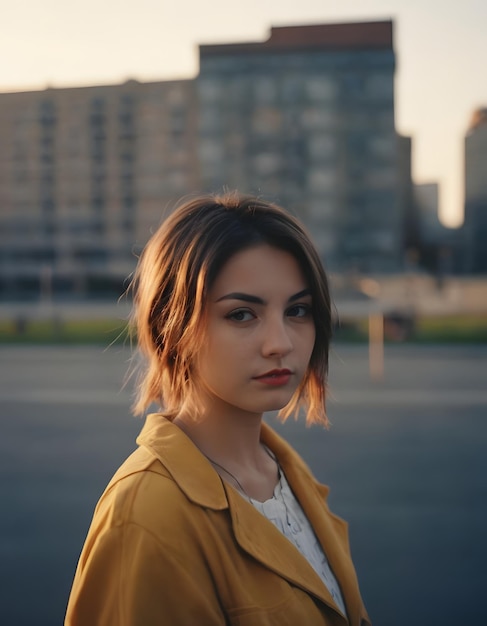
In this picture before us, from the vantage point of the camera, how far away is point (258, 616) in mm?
991

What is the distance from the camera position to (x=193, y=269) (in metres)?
1.10

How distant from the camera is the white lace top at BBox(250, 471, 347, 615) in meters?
1.22

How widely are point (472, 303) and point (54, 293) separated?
2598cm

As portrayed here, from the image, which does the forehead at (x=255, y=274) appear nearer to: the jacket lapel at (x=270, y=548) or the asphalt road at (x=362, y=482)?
the jacket lapel at (x=270, y=548)

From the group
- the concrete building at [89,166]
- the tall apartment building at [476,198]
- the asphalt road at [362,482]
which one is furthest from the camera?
the tall apartment building at [476,198]

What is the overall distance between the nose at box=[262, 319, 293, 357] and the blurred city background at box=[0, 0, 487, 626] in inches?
17.5

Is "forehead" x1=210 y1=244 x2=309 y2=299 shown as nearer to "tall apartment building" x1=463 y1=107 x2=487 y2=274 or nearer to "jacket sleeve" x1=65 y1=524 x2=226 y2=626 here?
"jacket sleeve" x1=65 y1=524 x2=226 y2=626

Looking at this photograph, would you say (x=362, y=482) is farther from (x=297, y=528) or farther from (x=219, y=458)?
(x=219, y=458)

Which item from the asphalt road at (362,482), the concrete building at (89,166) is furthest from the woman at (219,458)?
the concrete building at (89,166)

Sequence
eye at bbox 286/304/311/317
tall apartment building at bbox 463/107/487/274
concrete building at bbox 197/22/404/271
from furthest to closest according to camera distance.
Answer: tall apartment building at bbox 463/107/487/274
concrete building at bbox 197/22/404/271
eye at bbox 286/304/311/317

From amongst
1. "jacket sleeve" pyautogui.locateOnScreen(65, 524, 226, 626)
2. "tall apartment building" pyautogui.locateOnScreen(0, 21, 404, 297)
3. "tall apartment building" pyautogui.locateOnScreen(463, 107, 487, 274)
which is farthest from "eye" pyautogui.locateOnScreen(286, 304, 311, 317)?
"tall apartment building" pyautogui.locateOnScreen(463, 107, 487, 274)

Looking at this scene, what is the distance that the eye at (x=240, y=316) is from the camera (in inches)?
43.6

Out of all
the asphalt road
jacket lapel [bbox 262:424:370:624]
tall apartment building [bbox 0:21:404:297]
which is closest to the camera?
jacket lapel [bbox 262:424:370:624]

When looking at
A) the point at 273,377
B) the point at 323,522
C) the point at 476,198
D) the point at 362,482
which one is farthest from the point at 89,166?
the point at 273,377
